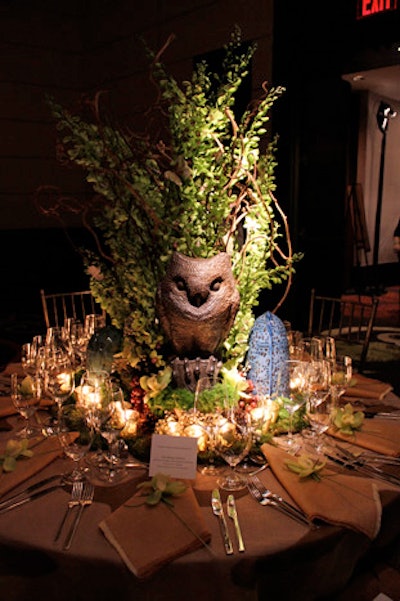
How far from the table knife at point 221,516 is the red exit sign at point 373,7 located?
427 cm

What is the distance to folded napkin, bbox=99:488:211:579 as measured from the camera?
1.12 m

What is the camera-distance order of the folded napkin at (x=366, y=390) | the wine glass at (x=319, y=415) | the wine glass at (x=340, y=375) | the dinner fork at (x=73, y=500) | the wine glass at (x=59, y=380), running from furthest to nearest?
the folded napkin at (x=366, y=390) → the wine glass at (x=340, y=375) → the wine glass at (x=59, y=380) → the wine glass at (x=319, y=415) → the dinner fork at (x=73, y=500)

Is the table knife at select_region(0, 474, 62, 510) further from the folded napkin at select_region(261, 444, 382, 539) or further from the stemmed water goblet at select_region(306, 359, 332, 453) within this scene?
the stemmed water goblet at select_region(306, 359, 332, 453)

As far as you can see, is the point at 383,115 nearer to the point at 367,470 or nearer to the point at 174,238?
the point at 174,238

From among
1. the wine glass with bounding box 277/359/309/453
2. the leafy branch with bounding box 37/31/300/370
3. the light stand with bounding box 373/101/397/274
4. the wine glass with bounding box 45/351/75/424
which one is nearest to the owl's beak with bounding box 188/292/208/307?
the leafy branch with bounding box 37/31/300/370

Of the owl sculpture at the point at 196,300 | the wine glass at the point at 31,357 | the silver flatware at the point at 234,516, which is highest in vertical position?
the owl sculpture at the point at 196,300

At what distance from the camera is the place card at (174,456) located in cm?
141

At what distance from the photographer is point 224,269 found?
177 cm

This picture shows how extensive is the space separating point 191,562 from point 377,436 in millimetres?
771

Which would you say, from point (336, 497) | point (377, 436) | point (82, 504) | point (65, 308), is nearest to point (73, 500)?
point (82, 504)

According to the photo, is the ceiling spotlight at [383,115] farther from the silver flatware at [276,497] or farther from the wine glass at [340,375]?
the silver flatware at [276,497]

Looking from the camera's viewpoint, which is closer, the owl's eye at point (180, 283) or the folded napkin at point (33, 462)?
the folded napkin at point (33, 462)

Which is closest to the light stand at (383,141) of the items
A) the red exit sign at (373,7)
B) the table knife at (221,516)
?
the red exit sign at (373,7)

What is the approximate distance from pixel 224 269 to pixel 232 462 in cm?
62
